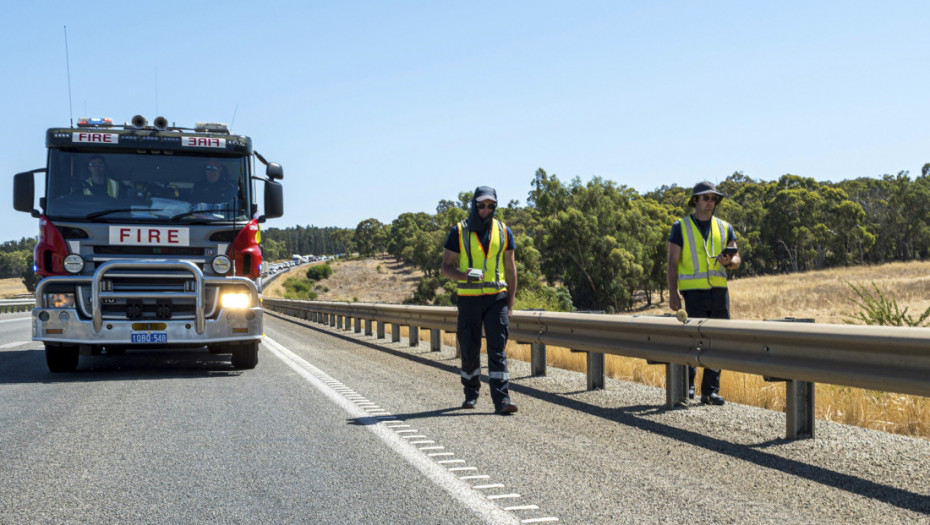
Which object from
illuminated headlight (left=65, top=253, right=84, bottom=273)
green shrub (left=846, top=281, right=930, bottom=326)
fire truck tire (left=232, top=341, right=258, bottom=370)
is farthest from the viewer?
fire truck tire (left=232, top=341, right=258, bottom=370)

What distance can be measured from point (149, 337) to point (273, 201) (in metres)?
2.21

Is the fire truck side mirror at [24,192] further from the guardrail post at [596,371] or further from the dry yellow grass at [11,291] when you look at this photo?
the dry yellow grass at [11,291]

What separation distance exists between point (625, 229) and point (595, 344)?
70.7 m

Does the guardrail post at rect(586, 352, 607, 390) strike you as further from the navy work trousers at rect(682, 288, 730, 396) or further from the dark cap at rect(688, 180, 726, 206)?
the dark cap at rect(688, 180, 726, 206)

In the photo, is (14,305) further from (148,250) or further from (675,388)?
(675,388)

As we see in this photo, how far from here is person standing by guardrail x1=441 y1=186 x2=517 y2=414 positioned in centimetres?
727

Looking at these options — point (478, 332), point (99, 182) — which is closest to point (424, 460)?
point (478, 332)

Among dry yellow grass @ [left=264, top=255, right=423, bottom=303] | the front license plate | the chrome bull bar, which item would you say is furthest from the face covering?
Answer: dry yellow grass @ [left=264, top=255, right=423, bottom=303]

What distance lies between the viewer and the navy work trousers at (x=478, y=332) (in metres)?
7.39

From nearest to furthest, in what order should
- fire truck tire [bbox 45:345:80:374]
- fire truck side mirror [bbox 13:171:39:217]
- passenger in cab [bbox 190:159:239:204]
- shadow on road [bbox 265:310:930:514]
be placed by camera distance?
shadow on road [bbox 265:310:930:514]
fire truck side mirror [bbox 13:171:39:217]
fire truck tire [bbox 45:345:80:374]
passenger in cab [bbox 190:159:239:204]

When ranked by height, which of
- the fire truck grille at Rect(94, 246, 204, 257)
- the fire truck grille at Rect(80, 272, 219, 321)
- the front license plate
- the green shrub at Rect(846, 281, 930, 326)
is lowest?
the front license plate

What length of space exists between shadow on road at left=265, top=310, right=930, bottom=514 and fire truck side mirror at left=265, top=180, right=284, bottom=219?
12.2ft

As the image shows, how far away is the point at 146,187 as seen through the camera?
10141 millimetres

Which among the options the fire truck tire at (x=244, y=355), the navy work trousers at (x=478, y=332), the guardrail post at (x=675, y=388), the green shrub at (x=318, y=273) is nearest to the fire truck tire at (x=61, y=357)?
the fire truck tire at (x=244, y=355)
